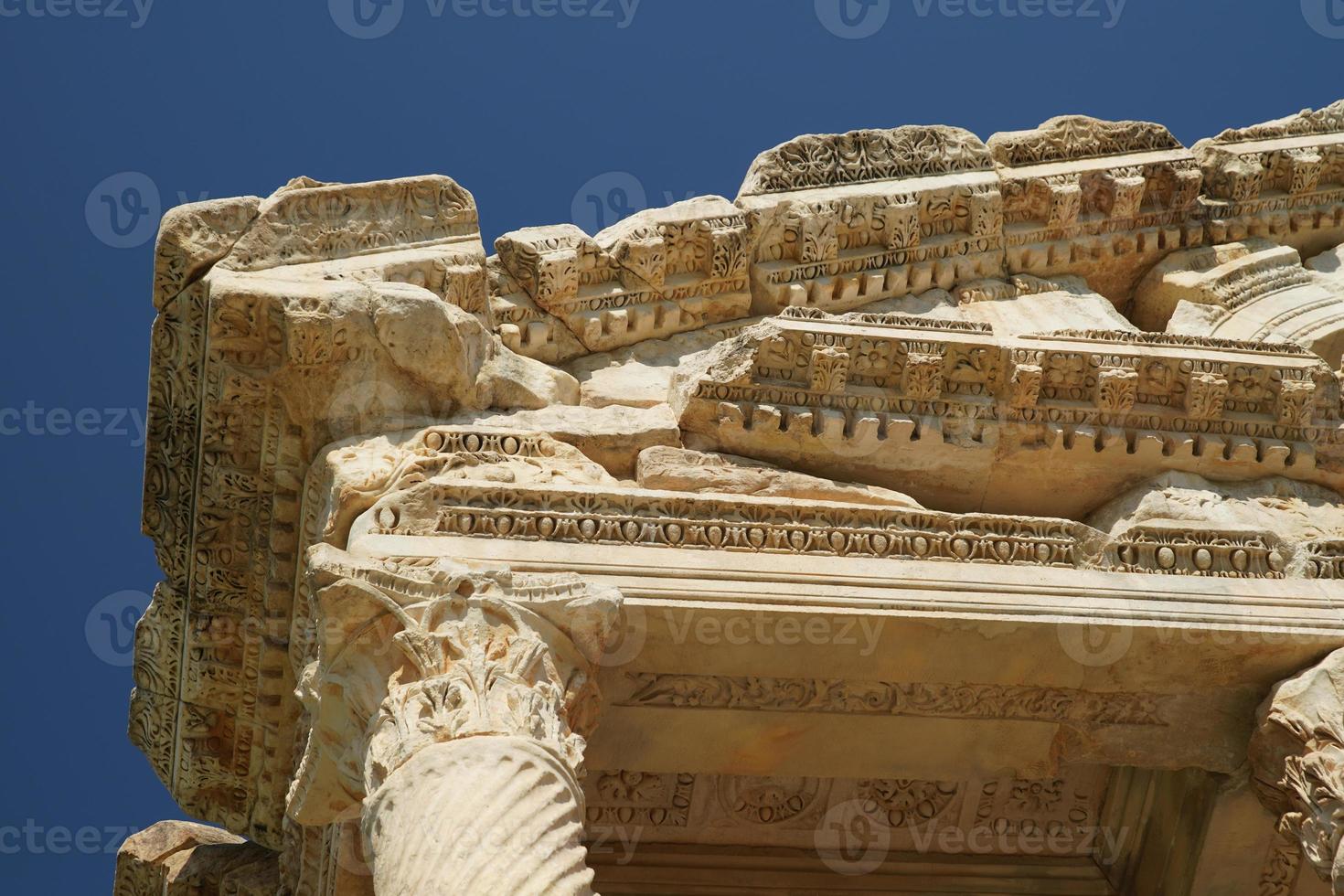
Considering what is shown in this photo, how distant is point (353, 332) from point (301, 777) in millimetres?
2111

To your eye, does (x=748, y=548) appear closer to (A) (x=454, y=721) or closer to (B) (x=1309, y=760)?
(A) (x=454, y=721)

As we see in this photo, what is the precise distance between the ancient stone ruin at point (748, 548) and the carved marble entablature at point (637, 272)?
0.03 meters

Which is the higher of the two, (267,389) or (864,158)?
(864,158)

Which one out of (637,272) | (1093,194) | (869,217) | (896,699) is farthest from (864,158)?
(896,699)

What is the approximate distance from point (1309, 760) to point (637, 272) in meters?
4.22

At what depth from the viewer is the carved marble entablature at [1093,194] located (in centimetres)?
1020

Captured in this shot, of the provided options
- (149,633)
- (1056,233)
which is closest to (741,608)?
(149,633)

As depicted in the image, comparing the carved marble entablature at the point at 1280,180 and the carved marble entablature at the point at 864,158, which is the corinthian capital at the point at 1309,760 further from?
the carved marble entablature at the point at 1280,180

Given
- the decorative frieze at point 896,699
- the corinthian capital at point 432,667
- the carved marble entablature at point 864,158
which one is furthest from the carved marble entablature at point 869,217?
the corinthian capital at point 432,667

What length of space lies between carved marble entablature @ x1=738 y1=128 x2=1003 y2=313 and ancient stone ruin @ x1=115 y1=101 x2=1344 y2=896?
23mm

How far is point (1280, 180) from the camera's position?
1105 cm

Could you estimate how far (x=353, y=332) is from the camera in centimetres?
772

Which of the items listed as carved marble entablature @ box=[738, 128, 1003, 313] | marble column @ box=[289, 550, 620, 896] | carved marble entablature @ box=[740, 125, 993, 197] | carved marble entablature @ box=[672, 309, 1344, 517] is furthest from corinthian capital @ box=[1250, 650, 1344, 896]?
carved marble entablature @ box=[740, 125, 993, 197]

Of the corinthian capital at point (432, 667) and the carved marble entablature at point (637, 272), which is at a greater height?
the carved marble entablature at point (637, 272)
